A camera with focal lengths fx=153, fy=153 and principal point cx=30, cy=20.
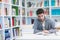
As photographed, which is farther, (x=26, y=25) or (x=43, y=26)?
(x=26, y=25)

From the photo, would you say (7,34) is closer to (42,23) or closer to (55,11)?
(42,23)

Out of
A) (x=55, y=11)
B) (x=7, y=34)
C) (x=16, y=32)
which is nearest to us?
(x=7, y=34)

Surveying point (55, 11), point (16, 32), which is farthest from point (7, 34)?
point (55, 11)

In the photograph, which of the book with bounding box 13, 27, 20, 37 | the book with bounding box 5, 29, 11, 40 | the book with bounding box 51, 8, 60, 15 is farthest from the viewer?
the book with bounding box 51, 8, 60, 15

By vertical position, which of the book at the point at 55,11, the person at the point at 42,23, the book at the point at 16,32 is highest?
the book at the point at 55,11

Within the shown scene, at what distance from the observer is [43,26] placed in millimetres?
3908

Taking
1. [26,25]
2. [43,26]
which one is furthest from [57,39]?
[26,25]

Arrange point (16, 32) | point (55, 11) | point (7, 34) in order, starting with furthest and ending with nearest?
point (55, 11), point (16, 32), point (7, 34)

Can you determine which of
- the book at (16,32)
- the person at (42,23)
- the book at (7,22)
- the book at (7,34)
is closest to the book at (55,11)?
the book at (16,32)

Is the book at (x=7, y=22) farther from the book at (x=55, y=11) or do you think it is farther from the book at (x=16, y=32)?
the book at (x=55, y=11)

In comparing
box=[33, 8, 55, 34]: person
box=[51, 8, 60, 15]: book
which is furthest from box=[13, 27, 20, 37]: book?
box=[51, 8, 60, 15]: book

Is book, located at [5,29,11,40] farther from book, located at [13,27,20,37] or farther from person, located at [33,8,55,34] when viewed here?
person, located at [33,8,55,34]

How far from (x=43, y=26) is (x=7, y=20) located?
939 millimetres

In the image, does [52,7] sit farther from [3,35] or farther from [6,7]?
[3,35]
